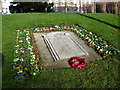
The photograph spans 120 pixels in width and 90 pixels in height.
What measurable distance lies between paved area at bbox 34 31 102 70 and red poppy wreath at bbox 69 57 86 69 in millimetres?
236

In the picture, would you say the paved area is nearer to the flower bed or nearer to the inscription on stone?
the inscription on stone

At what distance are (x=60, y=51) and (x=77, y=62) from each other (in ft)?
4.10

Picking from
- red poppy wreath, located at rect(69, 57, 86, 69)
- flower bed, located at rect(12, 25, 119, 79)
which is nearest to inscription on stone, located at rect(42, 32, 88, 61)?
red poppy wreath, located at rect(69, 57, 86, 69)

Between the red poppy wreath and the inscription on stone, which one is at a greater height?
the inscription on stone

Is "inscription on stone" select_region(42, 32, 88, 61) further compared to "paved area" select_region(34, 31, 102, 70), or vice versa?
"inscription on stone" select_region(42, 32, 88, 61)

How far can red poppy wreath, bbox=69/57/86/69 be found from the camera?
5.92 m

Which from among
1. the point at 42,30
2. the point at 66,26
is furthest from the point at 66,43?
the point at 66,26

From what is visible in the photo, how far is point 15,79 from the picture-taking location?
199 inches

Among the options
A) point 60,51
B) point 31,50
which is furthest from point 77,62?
point 31,50

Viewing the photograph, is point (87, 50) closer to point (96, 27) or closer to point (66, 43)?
point (66, 43)

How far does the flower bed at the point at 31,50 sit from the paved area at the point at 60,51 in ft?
1.06

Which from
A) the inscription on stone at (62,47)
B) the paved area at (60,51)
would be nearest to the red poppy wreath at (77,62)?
the paved area at (60,51)

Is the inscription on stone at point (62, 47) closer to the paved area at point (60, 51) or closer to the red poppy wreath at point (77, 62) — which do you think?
the paved area at point (60, 51)

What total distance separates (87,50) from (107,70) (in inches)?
79.8
